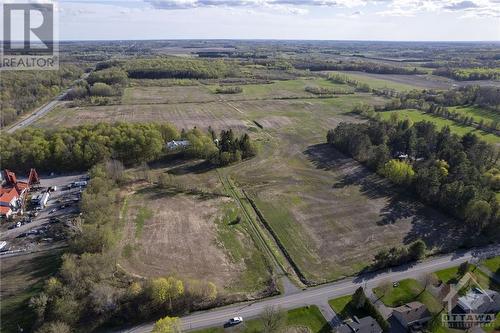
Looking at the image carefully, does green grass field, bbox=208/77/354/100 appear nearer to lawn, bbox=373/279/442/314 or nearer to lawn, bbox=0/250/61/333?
lawn, bbox=0/250/61/333

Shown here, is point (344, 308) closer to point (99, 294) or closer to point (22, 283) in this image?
point (99, 294)

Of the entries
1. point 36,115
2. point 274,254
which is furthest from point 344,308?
point 36,115

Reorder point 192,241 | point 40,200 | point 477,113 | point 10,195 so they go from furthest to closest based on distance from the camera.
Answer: point 477,113
point 40,200
point 10,195
point 192,241

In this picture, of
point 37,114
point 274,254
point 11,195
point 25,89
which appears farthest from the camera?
point 25,89

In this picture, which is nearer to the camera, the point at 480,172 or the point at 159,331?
the point at 159,331

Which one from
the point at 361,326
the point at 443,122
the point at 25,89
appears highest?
the point at 25,89

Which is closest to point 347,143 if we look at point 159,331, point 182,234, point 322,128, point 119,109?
point 322,128

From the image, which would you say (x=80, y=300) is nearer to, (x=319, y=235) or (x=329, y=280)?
(x=329, y=280)

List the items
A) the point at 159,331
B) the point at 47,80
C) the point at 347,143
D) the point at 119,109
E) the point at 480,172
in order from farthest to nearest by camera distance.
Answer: the point at 47,80 → the point at 119,109 → the point at 347,143 → the point at 480,172 → the point at 159,331
